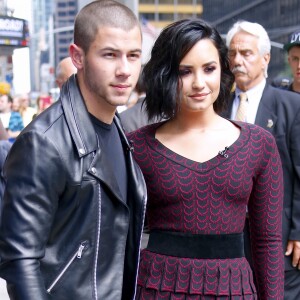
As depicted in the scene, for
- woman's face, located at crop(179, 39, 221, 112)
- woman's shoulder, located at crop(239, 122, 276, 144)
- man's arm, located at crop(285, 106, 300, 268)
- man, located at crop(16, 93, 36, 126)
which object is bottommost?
man, located at crop(16, 93, 36, 126)

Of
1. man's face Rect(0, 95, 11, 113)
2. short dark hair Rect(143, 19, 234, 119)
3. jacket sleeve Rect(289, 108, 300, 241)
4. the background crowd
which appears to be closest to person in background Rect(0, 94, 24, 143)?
man's face Rect(0, 95, 11, 113)

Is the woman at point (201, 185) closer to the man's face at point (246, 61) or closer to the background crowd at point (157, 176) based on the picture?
the background crowd at point (157, 176)

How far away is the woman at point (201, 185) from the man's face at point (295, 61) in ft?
6.38

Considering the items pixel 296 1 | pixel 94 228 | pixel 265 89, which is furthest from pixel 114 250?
pixel 296 1

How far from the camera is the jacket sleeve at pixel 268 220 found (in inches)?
124

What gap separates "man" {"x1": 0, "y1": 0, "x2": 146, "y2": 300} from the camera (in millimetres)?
2414

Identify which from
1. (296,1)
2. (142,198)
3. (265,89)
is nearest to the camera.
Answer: (142,198)

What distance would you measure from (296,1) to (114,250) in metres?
59.2

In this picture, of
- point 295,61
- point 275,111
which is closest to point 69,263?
point 275,111

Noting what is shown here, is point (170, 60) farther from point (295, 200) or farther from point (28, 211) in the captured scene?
point (295, 200)

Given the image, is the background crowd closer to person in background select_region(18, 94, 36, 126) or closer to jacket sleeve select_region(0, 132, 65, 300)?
jacket sleeve select_region(0, 132, 65, 300)

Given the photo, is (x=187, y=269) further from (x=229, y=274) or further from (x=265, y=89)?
(x=265, y=89)

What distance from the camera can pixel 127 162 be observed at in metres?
2.88

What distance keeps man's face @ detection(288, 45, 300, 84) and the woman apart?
6.38 ft
